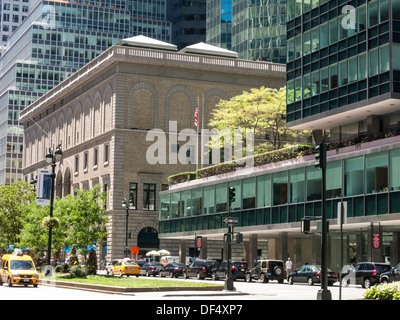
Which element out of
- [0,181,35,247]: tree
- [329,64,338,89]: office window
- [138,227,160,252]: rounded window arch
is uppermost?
[329,64,338,89]: office window

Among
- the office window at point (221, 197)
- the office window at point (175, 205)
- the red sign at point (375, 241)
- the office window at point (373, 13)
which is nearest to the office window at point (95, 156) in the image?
the office window at point (175, 205)

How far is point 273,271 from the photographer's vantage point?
59.2 m

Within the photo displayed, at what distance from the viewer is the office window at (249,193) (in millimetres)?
67500

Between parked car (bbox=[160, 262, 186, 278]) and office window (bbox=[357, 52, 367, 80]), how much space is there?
71.7 ft

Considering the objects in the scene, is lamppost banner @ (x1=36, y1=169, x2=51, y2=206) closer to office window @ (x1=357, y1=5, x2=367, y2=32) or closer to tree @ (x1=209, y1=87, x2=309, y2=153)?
office window @ (x1=357, y1=5, x2=367, y2=32)

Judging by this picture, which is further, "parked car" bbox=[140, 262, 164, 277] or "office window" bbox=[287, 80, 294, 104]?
"parked car" bbox=[140, 262, 164, 277]

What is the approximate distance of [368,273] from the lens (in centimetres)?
4675

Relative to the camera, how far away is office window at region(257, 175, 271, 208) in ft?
214

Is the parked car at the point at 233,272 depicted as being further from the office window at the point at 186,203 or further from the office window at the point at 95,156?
the office window at the point at 95,156

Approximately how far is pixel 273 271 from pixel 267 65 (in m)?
47.4

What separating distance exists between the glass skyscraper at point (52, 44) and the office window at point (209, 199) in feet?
Answer: 301

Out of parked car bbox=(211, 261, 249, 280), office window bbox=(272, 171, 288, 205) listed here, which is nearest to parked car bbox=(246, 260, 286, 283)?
parked car bbox=(211, 261, 249, 280)

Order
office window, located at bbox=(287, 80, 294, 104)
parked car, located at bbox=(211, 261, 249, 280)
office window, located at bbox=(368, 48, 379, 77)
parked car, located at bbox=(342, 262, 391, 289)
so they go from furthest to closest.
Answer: office window, located at bbox=(287, 80, 294, 104) < parked car, located at bbox=(211, 261, 249, 280) < office window, located at bbox=(368, 48, 379, 77) < parked car, located at bbox=(342, 262, 391, 289)

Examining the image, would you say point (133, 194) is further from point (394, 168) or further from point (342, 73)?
point (394, 168)
